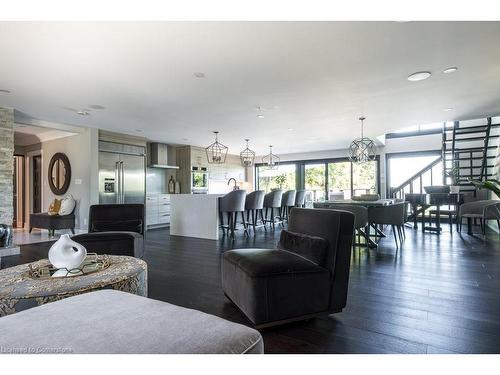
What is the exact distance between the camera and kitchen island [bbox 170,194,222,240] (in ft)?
18.4

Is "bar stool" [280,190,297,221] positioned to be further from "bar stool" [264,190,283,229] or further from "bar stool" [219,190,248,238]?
"bar stool" [219,190,248,238]

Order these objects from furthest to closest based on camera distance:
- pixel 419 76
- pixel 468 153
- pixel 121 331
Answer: pixel 468 153, pixel 419 76, pixel 121 331

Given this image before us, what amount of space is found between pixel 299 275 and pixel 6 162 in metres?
5.17

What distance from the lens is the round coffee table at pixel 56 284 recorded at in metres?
1.50

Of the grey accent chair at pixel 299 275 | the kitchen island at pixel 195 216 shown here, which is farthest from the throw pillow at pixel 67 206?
the grey accent chair at pixel 299 275

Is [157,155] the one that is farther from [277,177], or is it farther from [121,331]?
[121,331]

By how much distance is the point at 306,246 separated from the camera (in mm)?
2264

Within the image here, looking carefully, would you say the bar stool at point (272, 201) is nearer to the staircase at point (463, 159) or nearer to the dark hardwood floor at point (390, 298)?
the dark hardwood floor at point (390, 298)

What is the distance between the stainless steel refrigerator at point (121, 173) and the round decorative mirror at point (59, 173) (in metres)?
0.86

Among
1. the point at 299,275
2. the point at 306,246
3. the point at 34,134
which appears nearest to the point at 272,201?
the point at 306,246

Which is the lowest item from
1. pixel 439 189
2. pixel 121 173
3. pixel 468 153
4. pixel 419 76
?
pixel 439 189

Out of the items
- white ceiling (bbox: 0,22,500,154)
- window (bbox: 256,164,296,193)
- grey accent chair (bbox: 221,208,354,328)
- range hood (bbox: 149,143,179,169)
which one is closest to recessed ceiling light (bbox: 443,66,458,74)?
white ceiling (bbox: 0,22,500,154)

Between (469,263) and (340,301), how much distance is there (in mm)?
2541
